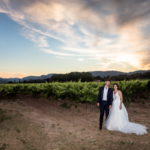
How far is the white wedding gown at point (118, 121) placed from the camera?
8601mm

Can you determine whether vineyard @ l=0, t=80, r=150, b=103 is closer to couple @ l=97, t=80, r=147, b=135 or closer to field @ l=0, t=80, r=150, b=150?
field @ l=0, t=80, r=150, b=150

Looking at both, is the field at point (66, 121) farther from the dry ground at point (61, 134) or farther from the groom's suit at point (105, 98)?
the groom's suit at point (105, 98)

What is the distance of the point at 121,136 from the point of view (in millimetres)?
7828

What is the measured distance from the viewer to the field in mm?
7105

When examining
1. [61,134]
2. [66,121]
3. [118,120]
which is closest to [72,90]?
[66,121]

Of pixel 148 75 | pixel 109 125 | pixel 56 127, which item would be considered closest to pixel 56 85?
pixel 56 127

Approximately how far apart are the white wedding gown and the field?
1.48 ft

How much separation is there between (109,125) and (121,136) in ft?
3.52

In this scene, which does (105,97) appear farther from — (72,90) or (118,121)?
(72,90)

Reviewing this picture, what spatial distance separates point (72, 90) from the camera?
634 inches

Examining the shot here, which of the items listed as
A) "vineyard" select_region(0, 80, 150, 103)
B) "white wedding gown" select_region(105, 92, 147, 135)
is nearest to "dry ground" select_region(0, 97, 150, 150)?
"white wedding gown" select_region(105, 92, 147, 135)

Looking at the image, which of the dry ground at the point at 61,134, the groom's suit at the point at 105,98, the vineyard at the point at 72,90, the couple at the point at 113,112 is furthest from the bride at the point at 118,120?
the vineyard at the point at 72,90

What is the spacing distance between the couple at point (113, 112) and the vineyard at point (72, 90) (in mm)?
6259

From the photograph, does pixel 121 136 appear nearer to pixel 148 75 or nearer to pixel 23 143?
pixel 23 143
